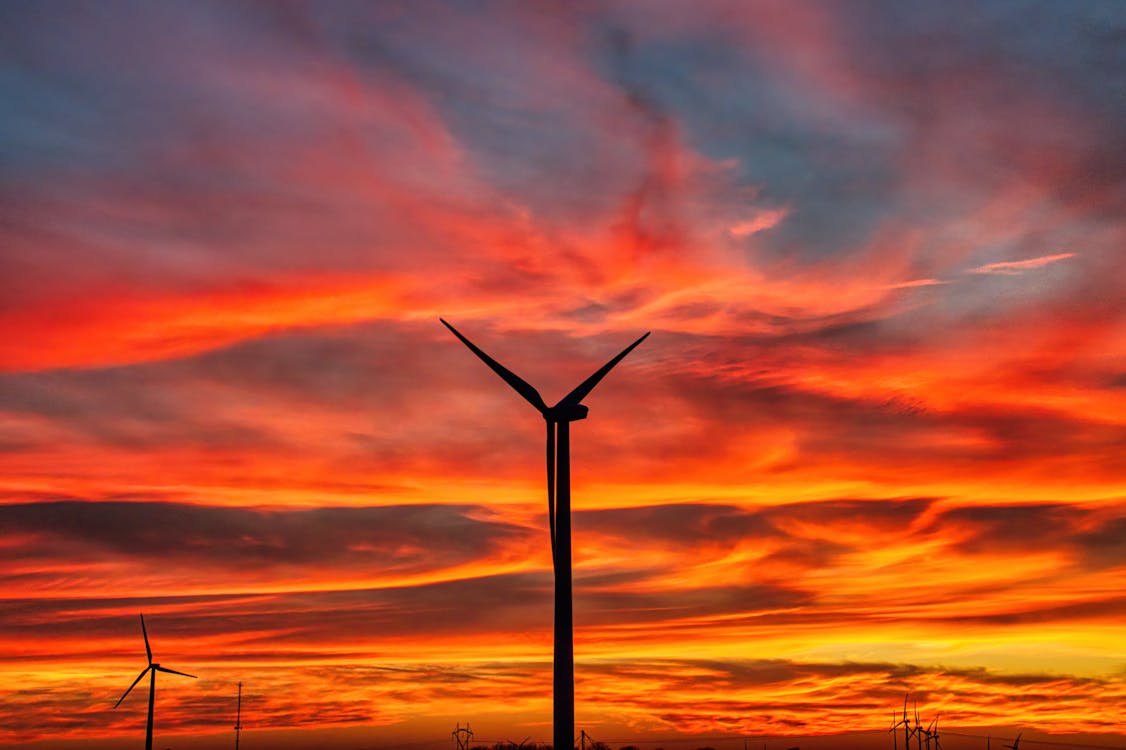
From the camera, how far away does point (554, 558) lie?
359 feet

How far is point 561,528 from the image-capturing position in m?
111

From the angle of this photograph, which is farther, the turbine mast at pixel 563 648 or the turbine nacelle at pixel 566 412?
the turbine nacelle at pixel 566 412

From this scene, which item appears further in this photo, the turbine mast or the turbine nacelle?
the turbine nacelle

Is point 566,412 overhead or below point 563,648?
overhead

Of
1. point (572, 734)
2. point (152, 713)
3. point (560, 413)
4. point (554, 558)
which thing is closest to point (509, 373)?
point (560, 413)

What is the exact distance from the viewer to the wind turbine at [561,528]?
4247 inches

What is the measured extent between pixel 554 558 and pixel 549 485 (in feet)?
24.6

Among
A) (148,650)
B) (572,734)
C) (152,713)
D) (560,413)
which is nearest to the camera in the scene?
(572,734)

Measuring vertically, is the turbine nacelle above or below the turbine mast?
above

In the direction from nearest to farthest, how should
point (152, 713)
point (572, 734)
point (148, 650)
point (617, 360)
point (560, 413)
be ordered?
point (572, 734)
point (560, 413)
point (617, 360)
point (148, 650)
point (152, 713)

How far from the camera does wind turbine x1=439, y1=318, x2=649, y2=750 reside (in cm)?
10788

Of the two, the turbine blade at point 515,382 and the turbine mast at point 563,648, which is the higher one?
the turbine blade at point 515,382

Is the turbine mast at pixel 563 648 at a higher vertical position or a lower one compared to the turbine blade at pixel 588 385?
lower

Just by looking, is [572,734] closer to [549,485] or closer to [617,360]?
[549,485]
